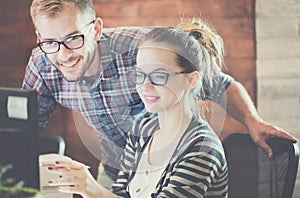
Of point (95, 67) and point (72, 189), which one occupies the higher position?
point (95, 67)

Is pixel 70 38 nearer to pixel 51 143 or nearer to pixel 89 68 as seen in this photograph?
pixel 89 68

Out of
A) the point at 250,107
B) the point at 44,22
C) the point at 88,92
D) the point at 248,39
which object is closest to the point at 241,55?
the point at 248,39

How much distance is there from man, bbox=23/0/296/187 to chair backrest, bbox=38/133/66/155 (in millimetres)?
93

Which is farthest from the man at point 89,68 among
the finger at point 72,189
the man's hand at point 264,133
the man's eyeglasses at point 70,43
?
the man's hand at point 264,133

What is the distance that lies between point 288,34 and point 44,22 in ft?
2.50

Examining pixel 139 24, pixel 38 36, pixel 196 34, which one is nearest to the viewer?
pixel 196 34

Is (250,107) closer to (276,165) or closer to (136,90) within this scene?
(276,165)

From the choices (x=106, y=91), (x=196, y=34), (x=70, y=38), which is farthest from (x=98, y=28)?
(x=196, y=34)

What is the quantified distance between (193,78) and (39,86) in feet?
1.81

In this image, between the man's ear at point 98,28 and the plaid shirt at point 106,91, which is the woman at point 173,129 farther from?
the man's ear at point 98,28

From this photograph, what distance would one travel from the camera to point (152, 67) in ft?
5.48

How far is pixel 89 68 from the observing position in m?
1.81

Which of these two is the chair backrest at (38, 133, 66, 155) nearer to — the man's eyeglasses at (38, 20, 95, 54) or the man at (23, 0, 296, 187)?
the man at (23, 0, 296, 187)

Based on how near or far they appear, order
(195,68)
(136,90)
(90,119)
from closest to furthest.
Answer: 1. (195,68)
2. (136,90)
3. (90,119)
